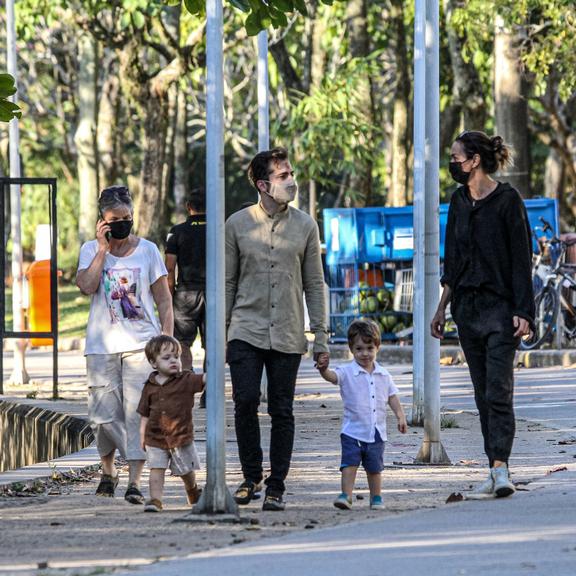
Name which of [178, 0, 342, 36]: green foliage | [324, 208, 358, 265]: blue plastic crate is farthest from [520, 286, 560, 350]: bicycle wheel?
[178, 0, 342, 36]: green foliage

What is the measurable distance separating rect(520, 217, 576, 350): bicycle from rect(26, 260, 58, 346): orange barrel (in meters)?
5.78

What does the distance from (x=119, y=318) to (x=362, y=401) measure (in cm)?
144

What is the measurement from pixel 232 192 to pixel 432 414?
49781 millimetres

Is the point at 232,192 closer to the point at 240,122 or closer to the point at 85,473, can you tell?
the point at 240,122

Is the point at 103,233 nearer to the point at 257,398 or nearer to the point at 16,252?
the point at 257,398

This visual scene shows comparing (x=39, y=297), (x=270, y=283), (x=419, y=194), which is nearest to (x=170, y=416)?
(x=270, y=283)

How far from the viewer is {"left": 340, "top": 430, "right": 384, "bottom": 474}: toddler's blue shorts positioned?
9047 mm

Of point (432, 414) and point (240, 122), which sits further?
point (240, 122)

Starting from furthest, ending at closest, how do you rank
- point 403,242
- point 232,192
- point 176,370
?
point 232,192
point 403,242
point 176,370

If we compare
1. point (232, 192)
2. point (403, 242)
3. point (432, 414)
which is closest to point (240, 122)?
point (232, 192)

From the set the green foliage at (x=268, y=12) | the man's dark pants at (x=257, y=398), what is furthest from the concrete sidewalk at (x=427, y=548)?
the green foliage at (x=268, y=12)

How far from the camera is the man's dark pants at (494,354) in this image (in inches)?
365

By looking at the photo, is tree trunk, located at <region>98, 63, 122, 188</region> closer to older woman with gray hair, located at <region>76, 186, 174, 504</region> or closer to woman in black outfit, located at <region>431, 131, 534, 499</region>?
older woman with gray hair, located at <region>76, 186, 174, 504</region>

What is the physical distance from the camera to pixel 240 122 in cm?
5362
